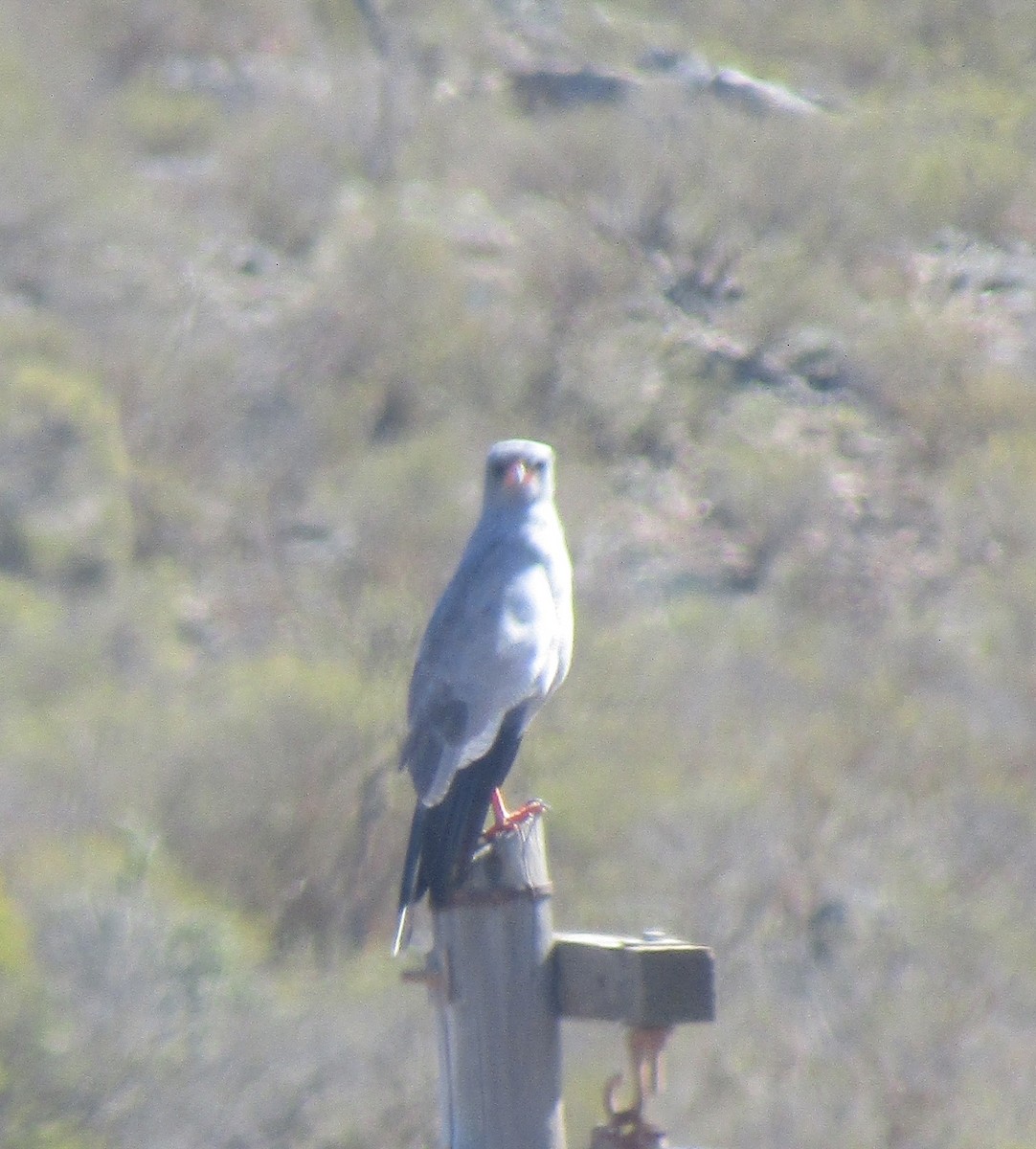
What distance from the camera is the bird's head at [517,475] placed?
5.02m

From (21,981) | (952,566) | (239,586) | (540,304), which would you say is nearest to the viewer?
(21,981)

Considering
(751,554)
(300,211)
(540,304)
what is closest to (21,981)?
(751,554)

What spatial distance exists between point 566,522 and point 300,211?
629 cm

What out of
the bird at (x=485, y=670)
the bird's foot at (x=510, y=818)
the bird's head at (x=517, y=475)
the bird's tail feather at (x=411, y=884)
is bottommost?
the bird's tail feather at (x=411, y=884)

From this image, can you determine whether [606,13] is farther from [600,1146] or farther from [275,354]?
[600,1146]

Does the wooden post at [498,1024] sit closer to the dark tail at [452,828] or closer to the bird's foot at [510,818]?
the dark tail at [452,828]

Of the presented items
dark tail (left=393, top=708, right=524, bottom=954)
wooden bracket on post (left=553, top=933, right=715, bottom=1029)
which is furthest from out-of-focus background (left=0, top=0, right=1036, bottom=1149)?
wooden bracket on post (left=553, top=933, right=715, bottom=1029)

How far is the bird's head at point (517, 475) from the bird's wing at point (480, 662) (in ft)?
0.98

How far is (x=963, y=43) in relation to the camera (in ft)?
76.4

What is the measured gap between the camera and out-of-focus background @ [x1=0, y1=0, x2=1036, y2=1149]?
22.1ft

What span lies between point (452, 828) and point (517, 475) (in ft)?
4.59

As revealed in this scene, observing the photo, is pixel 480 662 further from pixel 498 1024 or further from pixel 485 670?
pixel 498 1024

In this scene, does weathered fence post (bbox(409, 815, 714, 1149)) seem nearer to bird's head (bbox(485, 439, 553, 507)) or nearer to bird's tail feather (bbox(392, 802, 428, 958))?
bird's tail feather (bbox(392, 802, 428, 958))

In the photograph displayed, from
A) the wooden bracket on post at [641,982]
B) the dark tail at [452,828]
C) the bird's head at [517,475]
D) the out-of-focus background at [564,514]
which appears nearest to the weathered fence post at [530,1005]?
the wooden bracket on post at [641,982]
